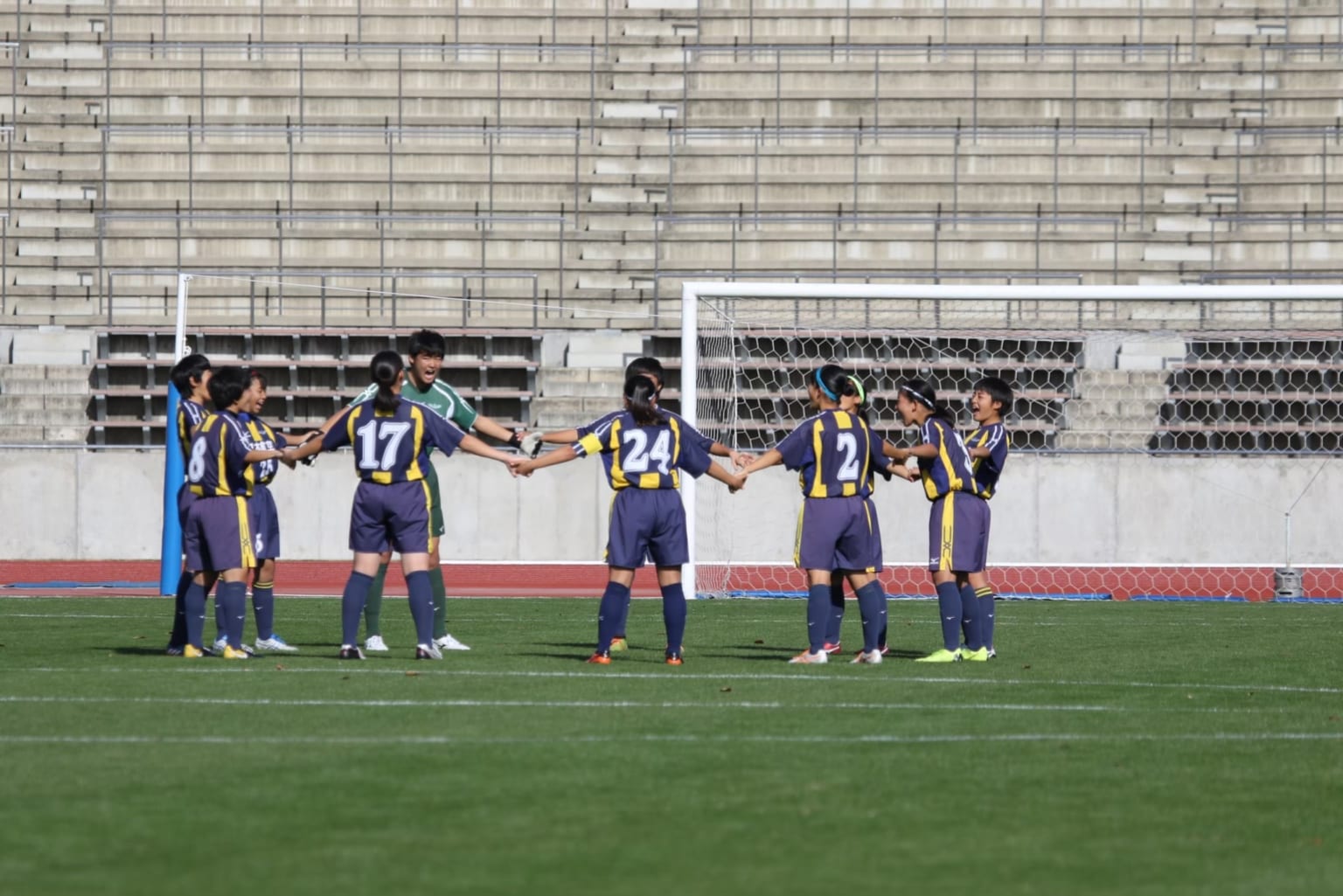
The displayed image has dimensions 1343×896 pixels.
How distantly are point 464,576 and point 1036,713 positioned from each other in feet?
46.7

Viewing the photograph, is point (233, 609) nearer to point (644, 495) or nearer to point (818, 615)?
point (644, 495)

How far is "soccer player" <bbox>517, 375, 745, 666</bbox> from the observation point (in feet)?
33.5

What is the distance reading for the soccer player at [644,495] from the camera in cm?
1020

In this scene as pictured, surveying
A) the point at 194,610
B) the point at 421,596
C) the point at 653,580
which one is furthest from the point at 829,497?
the point at 653,580

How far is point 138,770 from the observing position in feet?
20.7

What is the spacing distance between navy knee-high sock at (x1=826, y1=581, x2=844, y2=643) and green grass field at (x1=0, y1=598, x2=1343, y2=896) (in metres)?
0.43

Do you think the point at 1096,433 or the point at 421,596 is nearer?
the point at 421,596

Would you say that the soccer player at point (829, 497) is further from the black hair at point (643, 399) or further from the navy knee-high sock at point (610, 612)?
the navy knee-high sock at point (610, 612)

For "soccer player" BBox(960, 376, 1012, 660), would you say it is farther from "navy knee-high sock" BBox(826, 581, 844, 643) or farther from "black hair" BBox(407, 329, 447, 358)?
"black hair" BBox(407, 329, 447, 358)

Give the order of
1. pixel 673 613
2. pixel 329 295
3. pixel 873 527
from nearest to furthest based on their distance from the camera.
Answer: pixel 673 613 → pixel 873 527 → pixel 329 295

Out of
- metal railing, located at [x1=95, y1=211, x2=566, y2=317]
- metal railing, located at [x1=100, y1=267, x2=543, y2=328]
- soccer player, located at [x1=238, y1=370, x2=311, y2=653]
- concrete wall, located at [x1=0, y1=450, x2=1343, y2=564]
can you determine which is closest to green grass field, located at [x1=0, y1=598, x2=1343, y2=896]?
soccer player, located at [x1=238, y1=370, x2=311, y2=653]

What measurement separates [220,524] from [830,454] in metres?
3.53

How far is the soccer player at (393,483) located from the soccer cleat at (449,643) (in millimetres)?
1133

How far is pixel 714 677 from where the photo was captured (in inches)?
380
